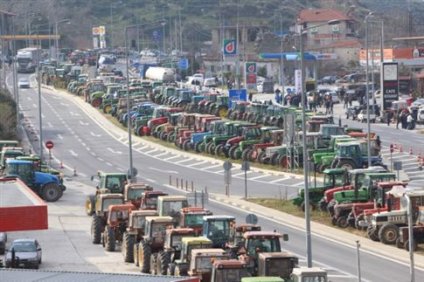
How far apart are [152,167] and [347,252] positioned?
31403mm

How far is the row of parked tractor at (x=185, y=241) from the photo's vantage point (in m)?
32.4

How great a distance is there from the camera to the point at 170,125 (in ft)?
279

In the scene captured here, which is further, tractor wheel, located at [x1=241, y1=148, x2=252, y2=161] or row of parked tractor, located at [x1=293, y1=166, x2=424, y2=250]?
tractor wheel, located at [x1=241, y1=148, x2=252, y2=161]

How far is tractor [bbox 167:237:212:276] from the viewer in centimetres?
3434

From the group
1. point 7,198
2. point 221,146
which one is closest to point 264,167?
point 221,146

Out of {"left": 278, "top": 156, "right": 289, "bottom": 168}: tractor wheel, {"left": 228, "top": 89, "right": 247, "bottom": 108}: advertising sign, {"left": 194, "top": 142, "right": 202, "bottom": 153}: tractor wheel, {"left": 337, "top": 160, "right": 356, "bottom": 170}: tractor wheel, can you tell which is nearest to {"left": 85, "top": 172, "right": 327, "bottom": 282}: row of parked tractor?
{"left": 337, "top": 160, "right": 356, "bottom": 170}: tractor wheel

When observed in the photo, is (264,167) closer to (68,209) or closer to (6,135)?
(68,209)

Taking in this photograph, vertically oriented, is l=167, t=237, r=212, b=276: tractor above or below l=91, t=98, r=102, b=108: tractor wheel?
below

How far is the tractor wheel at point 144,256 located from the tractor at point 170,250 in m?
0.55

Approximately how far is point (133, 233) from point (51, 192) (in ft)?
54.9

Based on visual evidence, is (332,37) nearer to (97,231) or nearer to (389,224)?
(97,231)

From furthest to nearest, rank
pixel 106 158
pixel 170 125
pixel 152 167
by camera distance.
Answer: pixel 170 125 < pixel 106 158 < pixel 152 167

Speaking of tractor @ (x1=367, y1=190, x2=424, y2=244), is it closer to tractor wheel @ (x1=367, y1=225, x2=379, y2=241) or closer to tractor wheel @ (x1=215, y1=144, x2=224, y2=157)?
tractor wheel @ (x1=367, y1=225, x2=379, y2=241)

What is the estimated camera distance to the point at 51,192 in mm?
57312
